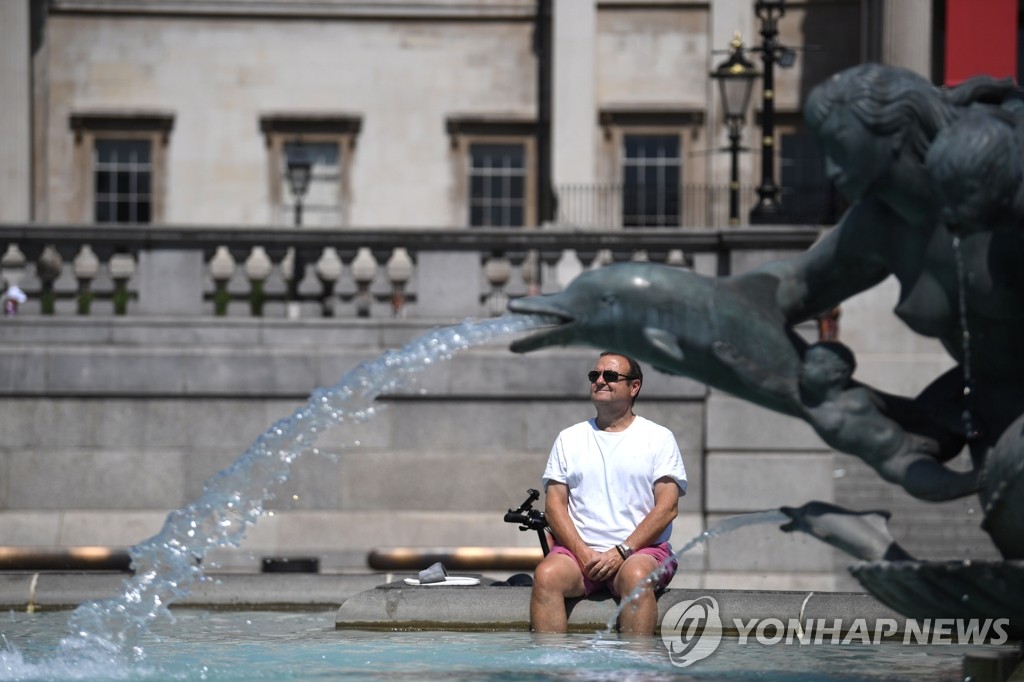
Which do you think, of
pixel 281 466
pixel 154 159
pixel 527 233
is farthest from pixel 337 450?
pixel 154 159

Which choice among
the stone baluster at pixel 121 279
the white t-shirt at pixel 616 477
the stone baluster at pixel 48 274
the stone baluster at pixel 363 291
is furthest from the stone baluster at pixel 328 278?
the white t-shirt at pixel 616 477

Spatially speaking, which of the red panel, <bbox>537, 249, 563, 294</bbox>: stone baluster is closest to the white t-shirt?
<bbox>537, 249, 563, 294</bbox>: stone baluster

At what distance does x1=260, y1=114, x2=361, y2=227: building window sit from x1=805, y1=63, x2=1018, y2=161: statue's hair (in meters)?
33.0

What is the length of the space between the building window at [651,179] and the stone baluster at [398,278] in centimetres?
2092

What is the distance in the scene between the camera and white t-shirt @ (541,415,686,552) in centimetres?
992

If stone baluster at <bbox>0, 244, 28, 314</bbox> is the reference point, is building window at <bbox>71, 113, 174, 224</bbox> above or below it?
above

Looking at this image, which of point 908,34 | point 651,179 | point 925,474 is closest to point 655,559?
point 925,474

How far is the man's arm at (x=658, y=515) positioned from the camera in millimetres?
9727

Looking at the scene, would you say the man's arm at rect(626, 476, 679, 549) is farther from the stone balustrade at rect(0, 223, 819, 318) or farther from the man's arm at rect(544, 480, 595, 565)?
the stone balustrade at rect(0, 223, 819, 318)

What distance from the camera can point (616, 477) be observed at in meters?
9.96

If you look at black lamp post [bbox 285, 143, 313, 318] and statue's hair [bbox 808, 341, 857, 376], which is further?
black lamp post [bbox 285, 143, 313, 318]

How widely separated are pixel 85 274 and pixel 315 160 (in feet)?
71.2

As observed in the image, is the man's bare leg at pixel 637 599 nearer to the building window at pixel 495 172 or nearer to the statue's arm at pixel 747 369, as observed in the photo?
the statue's arm at pixel 747 369

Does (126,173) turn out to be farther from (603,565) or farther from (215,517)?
(603,565)
